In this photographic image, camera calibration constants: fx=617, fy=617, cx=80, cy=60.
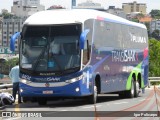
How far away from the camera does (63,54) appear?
2125cm

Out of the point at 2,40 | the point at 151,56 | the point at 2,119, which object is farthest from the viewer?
the point at 2,40

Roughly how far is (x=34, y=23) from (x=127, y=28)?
753 cm

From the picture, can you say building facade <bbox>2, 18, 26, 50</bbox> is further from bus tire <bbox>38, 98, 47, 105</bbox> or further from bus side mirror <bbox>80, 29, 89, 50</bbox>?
bus side mirror <bbox>80, 29, 89, 50</bbox>

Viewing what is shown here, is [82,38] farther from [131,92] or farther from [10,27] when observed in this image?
[10,27]

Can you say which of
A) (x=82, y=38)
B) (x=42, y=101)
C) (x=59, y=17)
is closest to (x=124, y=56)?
(x=42, y=101)

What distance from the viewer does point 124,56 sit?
27.6 m

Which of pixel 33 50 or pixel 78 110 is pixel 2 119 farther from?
pixel 33 50

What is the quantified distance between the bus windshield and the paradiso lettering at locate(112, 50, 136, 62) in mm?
4573

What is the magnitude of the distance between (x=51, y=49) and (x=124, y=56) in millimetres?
6883

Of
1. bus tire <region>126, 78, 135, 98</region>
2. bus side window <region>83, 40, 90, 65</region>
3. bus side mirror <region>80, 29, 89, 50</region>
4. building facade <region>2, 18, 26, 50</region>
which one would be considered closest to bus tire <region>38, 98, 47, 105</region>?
bus side window <region>83, 40, 90, 65</region>

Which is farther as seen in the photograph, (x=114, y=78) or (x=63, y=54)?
(x=114, y=78)

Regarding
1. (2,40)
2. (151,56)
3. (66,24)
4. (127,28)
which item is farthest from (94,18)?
(2,40)

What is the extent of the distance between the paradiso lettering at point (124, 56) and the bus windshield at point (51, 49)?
4.57 m

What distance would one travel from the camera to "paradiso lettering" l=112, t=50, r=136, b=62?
2593cm
